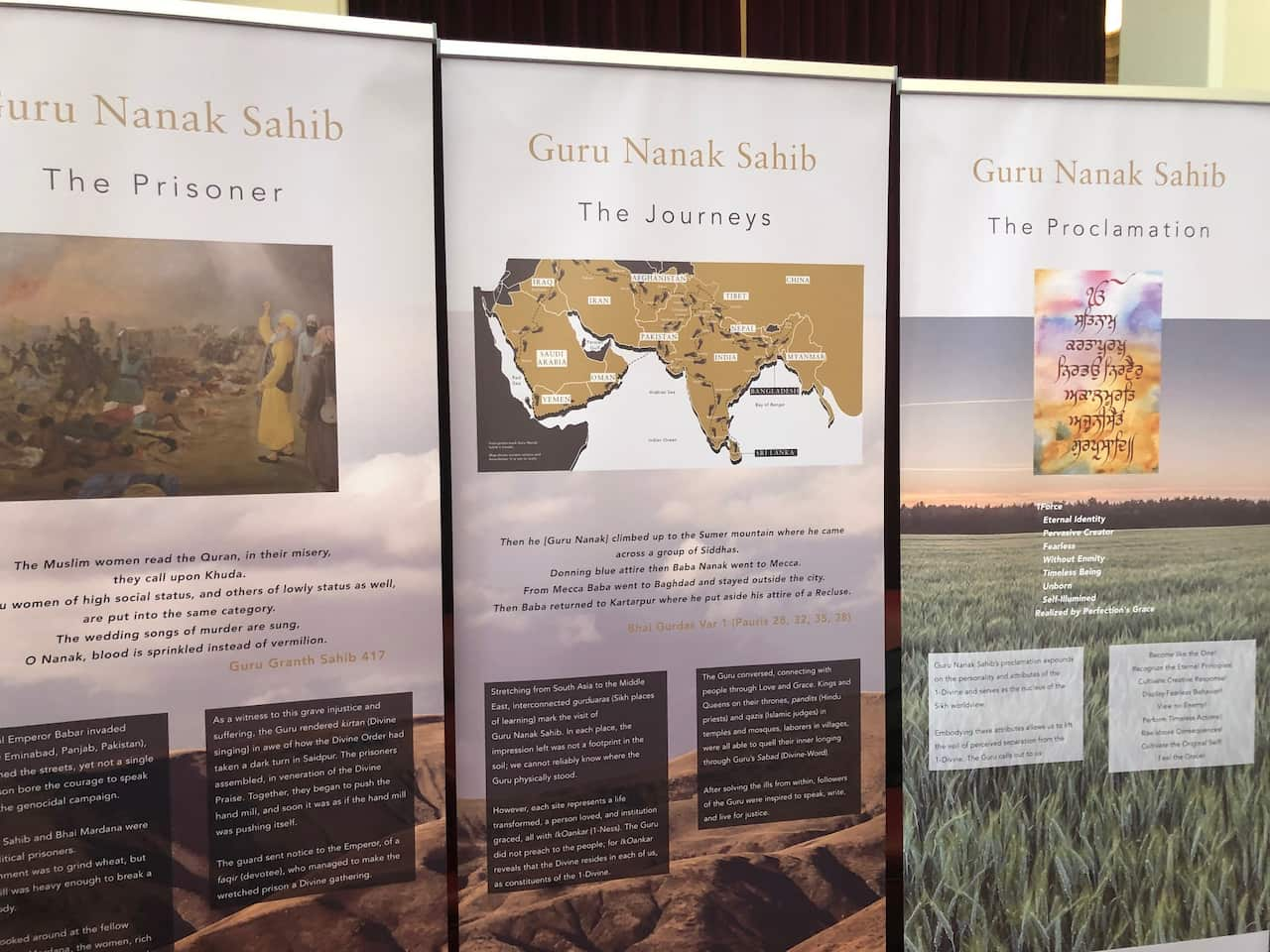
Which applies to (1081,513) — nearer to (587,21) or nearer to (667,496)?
(667,496)

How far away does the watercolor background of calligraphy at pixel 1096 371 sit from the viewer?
6.17 ft

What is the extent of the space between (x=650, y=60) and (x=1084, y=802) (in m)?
1.83

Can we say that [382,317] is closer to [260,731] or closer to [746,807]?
[260,731]

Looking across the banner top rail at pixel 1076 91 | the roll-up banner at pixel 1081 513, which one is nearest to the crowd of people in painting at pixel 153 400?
the roll-up banner at pixel 1081 513

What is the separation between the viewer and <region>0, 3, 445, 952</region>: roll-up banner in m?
1.51

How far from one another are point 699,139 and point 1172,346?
1.14m

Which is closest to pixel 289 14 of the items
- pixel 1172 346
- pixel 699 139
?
pixel 699 139

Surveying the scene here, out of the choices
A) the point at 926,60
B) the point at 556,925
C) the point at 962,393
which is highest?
the point at 926,60

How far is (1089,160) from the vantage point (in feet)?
6.13

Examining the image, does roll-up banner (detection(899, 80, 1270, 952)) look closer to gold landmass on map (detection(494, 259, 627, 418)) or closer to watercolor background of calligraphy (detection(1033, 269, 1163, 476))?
watercolor background of calligraphy (detection(1033, 269, 1163, 476))

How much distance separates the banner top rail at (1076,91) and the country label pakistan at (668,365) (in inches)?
16.0

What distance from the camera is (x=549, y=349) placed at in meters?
1.73

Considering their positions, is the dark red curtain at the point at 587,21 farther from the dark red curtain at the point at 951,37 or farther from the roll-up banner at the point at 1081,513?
the roll-up banner at the point at 1081,513

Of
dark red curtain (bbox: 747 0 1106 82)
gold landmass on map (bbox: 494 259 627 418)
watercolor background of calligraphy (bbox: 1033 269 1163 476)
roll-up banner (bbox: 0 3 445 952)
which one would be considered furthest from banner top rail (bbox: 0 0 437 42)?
dark red curtain (bbox: 747 0 1106 82)
